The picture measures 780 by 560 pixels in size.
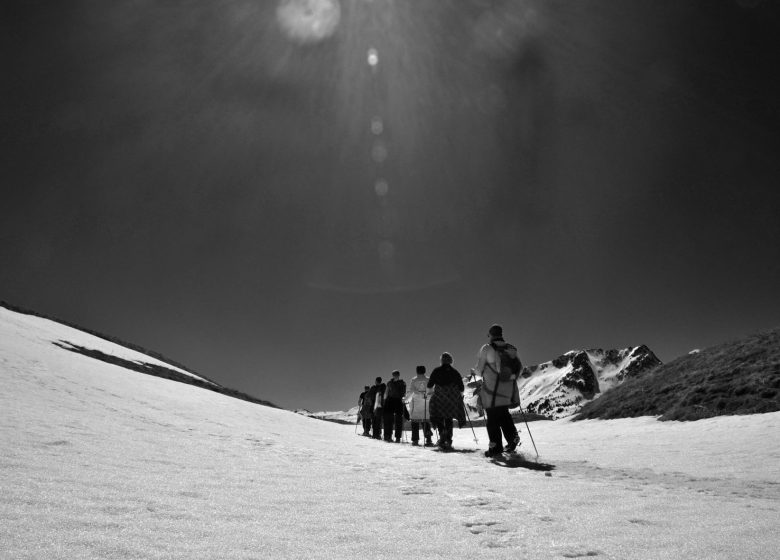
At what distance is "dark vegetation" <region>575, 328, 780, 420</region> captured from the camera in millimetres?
11930

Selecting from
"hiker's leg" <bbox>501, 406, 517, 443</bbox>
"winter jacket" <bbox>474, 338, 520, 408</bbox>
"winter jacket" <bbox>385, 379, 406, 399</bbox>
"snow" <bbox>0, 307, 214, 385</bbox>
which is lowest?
"hiker's leg" <bbox>501, 406, 517, 443</bbox>

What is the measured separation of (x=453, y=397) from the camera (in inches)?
474

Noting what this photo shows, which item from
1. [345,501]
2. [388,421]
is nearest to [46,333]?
[388,421]

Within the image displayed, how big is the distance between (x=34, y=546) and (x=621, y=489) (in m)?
4.98

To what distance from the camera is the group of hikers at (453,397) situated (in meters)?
8.70

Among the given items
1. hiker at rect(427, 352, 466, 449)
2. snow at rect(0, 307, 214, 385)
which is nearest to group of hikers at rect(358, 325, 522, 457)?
hiker at rect(427, 352, 466, 449)

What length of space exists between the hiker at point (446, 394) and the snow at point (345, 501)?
4.19m

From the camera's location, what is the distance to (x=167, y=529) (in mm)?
2648

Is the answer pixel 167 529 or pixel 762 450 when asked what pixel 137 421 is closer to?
pixel 167 529

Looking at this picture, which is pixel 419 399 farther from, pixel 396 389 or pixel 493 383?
pixel 493 383

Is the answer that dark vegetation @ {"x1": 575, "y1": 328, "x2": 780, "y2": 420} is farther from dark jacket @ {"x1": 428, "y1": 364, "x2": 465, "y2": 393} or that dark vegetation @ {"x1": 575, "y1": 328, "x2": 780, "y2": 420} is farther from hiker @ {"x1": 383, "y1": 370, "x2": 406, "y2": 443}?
hiker @ {"x1": 383, "y1": 370, "x2": 406, "y2": 443}

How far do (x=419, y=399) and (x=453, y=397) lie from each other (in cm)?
315

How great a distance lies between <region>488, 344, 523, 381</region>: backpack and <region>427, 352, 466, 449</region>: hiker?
9.69 ft

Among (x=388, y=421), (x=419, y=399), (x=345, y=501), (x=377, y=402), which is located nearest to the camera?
(x=345, y=501)
